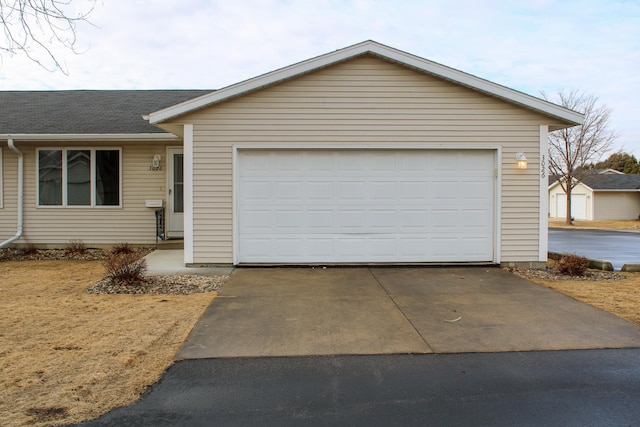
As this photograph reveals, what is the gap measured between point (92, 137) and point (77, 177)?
1.35m

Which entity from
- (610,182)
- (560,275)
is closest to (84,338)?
(560,275)

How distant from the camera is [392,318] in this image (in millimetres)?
→ 5613

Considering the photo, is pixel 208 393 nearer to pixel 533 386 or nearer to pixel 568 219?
pixel 533 386

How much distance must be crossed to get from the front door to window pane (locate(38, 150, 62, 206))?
9.11 feet

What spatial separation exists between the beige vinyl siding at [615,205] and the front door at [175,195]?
3395cm

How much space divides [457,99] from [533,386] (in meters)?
6.34

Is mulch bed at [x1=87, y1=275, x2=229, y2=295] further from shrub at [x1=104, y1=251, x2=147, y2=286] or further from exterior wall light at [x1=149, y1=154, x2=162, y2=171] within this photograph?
exterior wall light at [x1=149, y1=154, x2=162, y2=171]

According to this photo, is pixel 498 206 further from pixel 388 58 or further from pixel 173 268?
pixel 173 268

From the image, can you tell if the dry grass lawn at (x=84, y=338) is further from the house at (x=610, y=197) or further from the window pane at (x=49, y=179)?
the house at (x=610, y=197)

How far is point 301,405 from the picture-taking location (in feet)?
11.1

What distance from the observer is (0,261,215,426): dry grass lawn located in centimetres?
339

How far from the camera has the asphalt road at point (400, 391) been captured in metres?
3.20

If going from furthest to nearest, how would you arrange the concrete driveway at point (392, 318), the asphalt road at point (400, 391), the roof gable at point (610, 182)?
the roof gable at point (610, 182) < the concrete driveway at point (392, 318) < the asphalt road at point (400, 391)

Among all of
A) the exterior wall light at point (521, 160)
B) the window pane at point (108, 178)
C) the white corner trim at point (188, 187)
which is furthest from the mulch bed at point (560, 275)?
the window pane at point (108, 178)
